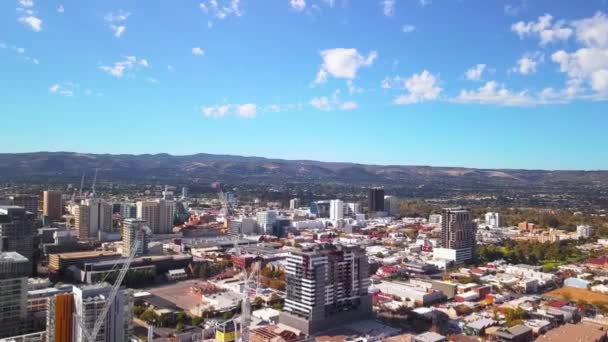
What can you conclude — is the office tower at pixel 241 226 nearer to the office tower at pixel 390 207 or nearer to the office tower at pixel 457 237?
the office tower at pixel 457 237

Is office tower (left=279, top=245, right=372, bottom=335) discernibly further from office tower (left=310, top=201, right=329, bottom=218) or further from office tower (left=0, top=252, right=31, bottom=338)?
office tower (left=310, top=201, right=329, bottom=218)

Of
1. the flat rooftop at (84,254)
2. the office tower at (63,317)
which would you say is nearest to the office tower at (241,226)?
the flat rooftop at (84,254)

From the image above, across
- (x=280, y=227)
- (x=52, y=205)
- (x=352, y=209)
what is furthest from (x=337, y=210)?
(x=52, y=205)

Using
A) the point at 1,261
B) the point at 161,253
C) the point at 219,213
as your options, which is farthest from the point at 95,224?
the point at 1,261

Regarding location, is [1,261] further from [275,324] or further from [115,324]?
[275,324]

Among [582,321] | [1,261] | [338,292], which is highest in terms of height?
[1,261]

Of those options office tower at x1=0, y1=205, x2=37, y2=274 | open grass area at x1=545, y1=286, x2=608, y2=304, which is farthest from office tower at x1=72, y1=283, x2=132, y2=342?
open grass area at x1=545, y1=286, x2=608, y2=304
